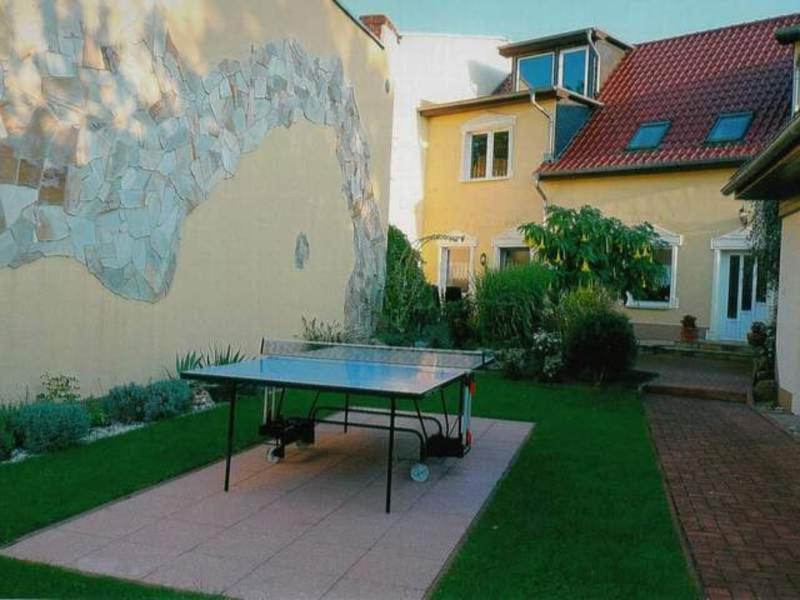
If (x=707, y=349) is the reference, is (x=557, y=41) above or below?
above

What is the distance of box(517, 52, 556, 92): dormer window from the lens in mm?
20797

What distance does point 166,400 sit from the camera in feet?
Answer: 24.9

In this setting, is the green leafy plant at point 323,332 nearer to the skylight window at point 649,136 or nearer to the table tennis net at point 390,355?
the table tennis net at point 390,355

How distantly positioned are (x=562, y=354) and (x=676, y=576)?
26.4ft

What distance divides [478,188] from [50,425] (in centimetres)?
1640

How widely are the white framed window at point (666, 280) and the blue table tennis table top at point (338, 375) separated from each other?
12.6 metres

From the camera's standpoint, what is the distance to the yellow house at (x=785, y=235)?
8.51 metres

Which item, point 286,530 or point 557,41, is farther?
point 557,41

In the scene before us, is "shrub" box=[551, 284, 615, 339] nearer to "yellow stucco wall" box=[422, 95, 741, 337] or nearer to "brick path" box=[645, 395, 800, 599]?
"brick path" box=[645, 395, 800, 599]

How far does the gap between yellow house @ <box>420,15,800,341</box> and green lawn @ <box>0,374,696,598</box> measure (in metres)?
10.1

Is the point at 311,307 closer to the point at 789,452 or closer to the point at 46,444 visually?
the point at 46,444

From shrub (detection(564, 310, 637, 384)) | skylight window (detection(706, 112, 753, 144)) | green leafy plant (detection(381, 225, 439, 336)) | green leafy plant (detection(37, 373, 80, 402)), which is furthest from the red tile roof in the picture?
green leafy plant (detection(37, 373, 80, 402))

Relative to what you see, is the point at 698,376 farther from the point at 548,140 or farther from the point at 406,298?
the point at 548,140

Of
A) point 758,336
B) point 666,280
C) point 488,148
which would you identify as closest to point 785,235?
point 758,336
